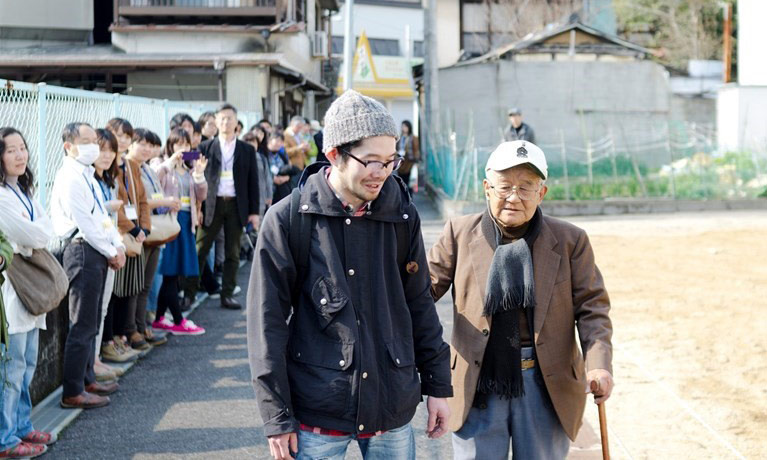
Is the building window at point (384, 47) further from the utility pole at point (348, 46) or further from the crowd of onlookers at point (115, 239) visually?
the crowd of onlookers at point (115, 239)

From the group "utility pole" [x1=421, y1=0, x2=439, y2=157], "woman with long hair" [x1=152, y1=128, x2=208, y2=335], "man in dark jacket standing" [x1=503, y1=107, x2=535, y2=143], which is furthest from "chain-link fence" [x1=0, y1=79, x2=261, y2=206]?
"utility pole" [x1=421, y1=0, x2=439, y2=157]

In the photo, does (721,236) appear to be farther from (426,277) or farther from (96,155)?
(426,277)

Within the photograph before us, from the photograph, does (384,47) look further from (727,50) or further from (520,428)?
(520,428)

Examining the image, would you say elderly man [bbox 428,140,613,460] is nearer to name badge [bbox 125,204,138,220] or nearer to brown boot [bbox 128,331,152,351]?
name badge [bbox 125,204,138,220]

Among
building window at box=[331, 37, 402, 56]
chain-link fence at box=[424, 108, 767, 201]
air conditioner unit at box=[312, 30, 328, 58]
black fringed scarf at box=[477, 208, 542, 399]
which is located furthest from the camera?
building window at box=[331, 37, 402, 56]

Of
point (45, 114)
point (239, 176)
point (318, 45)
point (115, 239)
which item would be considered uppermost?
point (318, 45)

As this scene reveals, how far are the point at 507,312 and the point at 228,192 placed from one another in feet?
21.6

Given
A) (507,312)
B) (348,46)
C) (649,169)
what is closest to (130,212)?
(507,312)

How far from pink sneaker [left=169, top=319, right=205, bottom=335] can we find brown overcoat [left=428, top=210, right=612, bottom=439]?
5.36 m

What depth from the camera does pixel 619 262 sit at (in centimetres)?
1300

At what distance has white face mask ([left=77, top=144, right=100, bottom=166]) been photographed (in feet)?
20.9

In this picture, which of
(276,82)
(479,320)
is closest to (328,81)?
A: (276,82)

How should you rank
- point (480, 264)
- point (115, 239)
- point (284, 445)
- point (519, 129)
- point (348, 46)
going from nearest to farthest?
point (284, 445), point (480, 264), point (115, 239), point (519, 129), point (348, 46)

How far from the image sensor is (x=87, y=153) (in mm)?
6391
